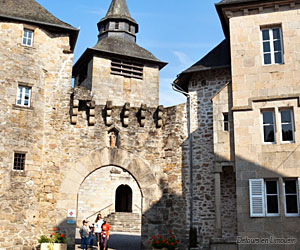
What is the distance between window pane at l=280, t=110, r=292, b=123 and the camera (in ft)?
39.7

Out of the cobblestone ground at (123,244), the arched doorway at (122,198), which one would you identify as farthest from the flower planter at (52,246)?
the arched doorway at (122,198)

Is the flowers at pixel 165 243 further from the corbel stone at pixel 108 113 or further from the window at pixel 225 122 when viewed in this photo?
Answer: the corbel stone at pixel 108 113

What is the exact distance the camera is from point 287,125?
12.0 metres

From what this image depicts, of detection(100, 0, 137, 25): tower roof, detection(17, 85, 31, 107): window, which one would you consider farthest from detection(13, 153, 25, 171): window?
detection(100, 0, 137, 25): tower roof

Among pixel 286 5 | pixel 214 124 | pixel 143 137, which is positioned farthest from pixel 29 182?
pixel 286 5

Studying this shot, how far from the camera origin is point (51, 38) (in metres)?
14.7

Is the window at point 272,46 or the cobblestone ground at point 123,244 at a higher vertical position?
the window at point 272,46

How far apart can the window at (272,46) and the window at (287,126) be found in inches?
64.1

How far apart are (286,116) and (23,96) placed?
8379 millimetres

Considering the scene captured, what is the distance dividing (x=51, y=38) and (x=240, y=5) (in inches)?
260

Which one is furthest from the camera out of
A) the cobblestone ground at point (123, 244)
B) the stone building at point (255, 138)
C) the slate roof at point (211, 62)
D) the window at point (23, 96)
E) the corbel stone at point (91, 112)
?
the cobblestone ground at point (123, 244)

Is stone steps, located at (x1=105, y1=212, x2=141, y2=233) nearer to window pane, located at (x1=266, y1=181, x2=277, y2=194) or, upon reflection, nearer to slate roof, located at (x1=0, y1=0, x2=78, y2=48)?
slate roof, located at (x1=0, y1=0, x2=78, y2=48)

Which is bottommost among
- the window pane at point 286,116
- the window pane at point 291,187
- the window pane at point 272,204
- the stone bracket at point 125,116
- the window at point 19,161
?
the window pane at point 272,204

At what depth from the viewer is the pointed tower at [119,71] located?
22703mm
